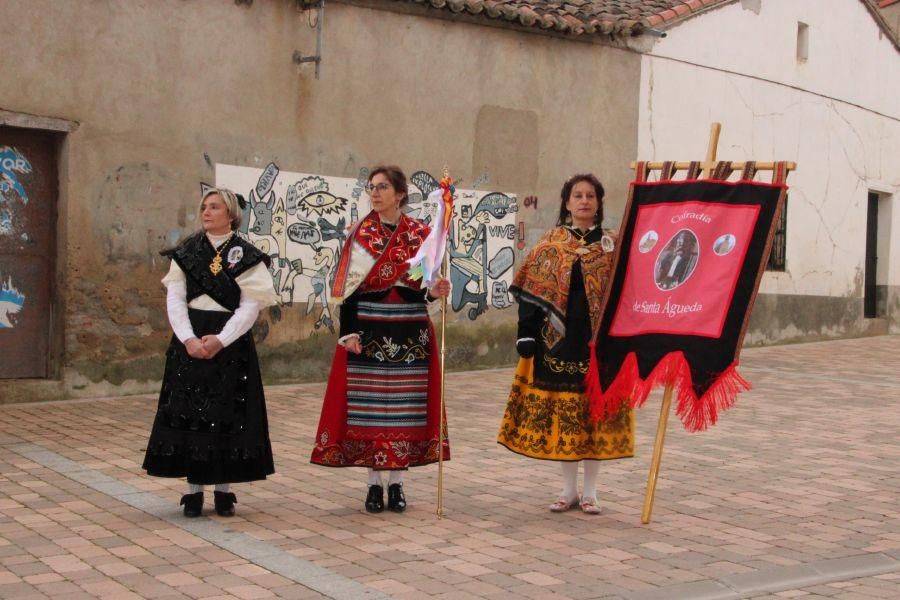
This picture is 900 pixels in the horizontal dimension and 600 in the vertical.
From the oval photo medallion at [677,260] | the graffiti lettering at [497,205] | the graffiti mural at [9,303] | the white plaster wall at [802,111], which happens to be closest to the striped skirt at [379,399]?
the oval photo medallion at [677,260]

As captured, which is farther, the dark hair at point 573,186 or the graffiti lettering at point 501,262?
the graffiti lettering at point 501,262

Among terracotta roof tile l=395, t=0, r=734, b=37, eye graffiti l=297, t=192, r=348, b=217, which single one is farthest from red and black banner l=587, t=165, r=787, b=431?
terracotta roof tile l=395, t=0, r=734, b=37

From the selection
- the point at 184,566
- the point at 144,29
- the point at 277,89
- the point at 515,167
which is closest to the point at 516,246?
the point at 515,167

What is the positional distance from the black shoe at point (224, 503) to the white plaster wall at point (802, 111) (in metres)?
10.4

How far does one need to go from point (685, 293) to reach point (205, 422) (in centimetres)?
264

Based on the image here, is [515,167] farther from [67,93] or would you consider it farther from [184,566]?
[184,566]

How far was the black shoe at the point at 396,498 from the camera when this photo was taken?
21.6ft

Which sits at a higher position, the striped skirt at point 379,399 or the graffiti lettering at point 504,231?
the graffiti lettering at point 504,231

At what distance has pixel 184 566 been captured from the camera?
532 centimetres

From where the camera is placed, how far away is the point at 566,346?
6570mm

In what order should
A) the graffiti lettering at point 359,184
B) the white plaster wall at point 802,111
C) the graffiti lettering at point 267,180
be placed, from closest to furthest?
the graffiti lettering at point 267,180
the graffiti lettering at point 359,184
the white plaster wall at point 802,111

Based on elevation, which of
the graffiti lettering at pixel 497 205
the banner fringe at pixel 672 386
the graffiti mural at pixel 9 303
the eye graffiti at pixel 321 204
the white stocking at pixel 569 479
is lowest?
the white stocking at pixel 569 479

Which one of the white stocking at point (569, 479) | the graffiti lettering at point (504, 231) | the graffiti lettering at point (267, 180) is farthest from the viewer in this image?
the graffiti lettering at point (504, 231)

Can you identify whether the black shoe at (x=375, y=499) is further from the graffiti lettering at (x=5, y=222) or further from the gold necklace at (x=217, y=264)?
the graffiti lettering at (x=5, y=222)
